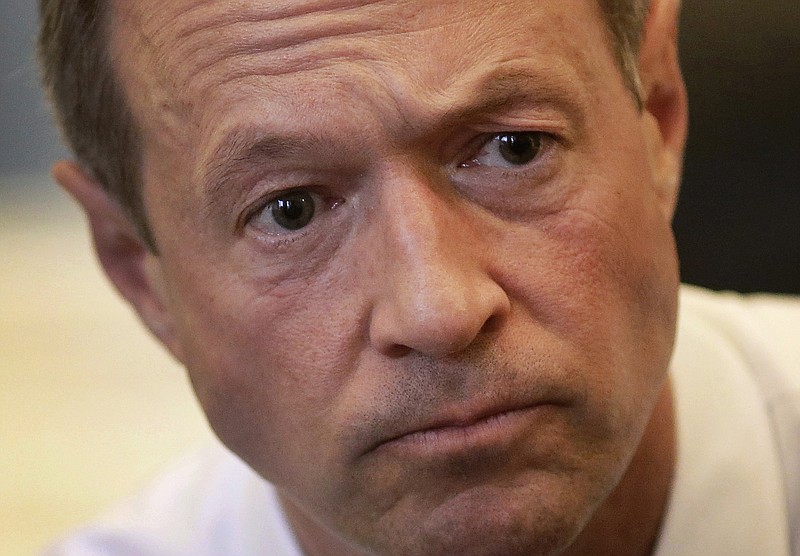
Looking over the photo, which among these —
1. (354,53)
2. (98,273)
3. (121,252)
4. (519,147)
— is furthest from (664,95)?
(98,273)

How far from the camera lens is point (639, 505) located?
3.78 ft

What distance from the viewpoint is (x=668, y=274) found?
1.00 metres

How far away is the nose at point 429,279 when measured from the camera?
2.67 feet

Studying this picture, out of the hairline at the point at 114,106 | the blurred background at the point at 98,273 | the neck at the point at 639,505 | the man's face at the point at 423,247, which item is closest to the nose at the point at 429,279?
the man's face at the point at 423,247

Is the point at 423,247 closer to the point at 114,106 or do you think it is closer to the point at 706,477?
the point at 114,106

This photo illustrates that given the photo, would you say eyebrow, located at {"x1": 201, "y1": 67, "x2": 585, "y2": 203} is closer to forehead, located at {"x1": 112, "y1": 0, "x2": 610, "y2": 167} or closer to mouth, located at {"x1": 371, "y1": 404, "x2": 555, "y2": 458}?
forehead, located at {"x1": 112, "y1": 0, "x2": 610, "y2": 167}

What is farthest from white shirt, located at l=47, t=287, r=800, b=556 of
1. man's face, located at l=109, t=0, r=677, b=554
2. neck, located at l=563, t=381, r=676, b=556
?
man's face, located at l=109, t=0, r=677, b=554

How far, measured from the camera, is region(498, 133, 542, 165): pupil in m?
0.92

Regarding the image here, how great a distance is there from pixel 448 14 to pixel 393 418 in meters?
0.36

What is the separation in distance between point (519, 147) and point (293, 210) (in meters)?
0.22

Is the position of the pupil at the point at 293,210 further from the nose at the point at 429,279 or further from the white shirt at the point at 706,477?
the white shirt at the point at 706,477

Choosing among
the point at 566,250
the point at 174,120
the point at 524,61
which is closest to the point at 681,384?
the point at 566,250

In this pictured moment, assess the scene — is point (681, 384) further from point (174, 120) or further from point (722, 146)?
point (174, 120)

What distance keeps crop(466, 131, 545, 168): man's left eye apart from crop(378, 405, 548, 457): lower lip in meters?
0.23
